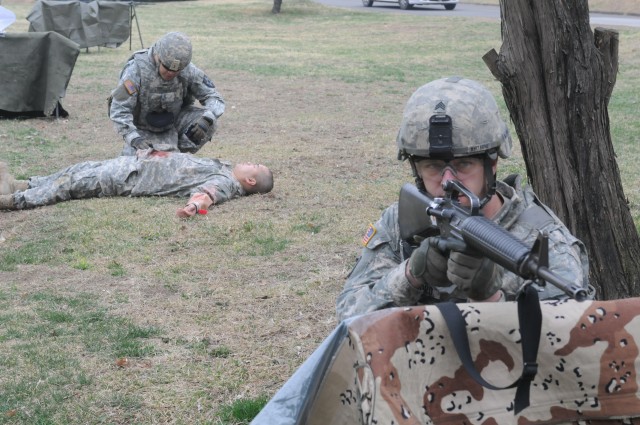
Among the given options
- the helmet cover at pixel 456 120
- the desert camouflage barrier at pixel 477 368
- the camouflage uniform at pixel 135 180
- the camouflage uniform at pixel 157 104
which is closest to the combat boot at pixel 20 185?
the camouflage uniform at pixel 135 180

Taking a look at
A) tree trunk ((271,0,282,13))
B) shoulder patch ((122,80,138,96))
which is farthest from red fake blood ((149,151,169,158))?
tree trunk ((271,0,282,13))

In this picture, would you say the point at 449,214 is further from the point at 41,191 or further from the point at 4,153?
the point at 4,153

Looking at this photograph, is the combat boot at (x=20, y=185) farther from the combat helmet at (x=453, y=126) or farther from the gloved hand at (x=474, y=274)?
the gloved hand at (x=474, y=274)

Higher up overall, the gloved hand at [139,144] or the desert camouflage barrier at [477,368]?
the desert camouflage barrier at [477,368]

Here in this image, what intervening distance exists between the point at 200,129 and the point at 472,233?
753 cm

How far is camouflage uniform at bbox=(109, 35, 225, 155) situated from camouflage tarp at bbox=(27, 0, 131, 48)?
1319 centimetres

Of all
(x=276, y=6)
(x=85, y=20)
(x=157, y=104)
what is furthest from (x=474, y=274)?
(x=276, y=6)

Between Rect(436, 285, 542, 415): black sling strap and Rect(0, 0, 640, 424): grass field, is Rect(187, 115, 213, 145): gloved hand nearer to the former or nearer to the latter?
Rect(0, 0, 640, 424): grass field

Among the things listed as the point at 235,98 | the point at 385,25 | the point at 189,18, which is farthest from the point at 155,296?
the point at 189,18

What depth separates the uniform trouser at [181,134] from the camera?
9898 mm

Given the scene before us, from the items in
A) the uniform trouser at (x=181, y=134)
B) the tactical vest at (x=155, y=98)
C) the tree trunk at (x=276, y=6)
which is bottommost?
the tree trunk at (x=276, y=6)

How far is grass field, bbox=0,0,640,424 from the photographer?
15.9ft

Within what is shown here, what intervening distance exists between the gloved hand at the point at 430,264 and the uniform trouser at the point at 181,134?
725 centimetres

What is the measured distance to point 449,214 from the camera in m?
2.61
